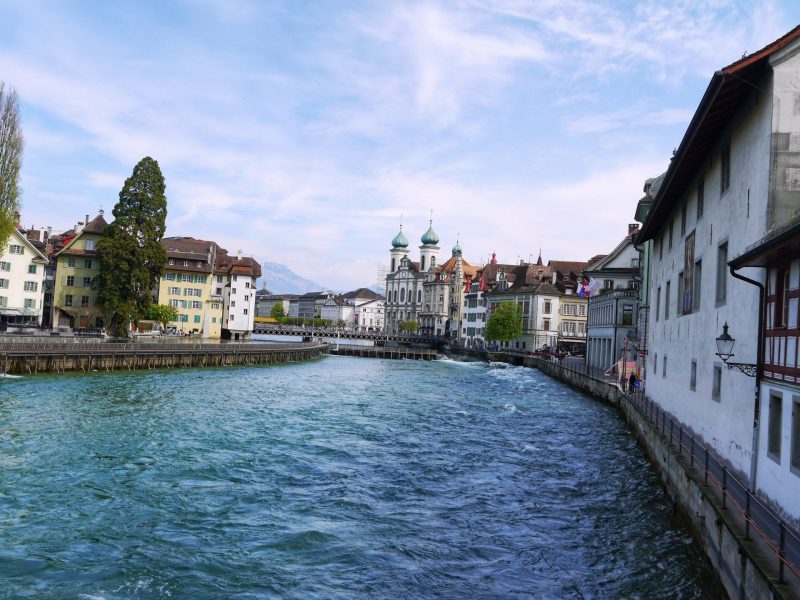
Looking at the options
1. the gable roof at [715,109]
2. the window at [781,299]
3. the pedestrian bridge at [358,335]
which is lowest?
the pedestrian bridge at [358,335]

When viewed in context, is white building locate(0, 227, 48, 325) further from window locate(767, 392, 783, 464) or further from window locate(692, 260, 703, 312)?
window locate(767, 392, 783, 464)

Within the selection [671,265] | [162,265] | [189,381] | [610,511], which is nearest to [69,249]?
[162,265]

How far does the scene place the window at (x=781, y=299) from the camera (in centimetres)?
1415

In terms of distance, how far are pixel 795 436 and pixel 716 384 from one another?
678 cm

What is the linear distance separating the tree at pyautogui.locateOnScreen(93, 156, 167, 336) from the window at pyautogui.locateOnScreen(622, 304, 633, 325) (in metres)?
47.4

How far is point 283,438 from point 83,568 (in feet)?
49.6

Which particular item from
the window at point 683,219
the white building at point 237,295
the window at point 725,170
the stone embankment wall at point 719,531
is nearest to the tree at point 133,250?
the white building at point 237,295

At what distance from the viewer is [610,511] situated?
18734 millimetres

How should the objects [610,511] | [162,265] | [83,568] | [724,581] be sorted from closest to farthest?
[724,581]
[83,568]
[610,511]
[162,265]

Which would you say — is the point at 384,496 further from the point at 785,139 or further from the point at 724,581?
the point at 785,139

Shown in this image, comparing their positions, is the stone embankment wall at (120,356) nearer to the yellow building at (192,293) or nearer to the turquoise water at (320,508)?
the turquoise water at (320,508)

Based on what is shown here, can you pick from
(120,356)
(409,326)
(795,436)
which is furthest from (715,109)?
(409,326)

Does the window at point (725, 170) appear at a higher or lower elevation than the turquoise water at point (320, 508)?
higher

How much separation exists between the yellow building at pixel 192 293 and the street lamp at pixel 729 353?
8506 centimetres
